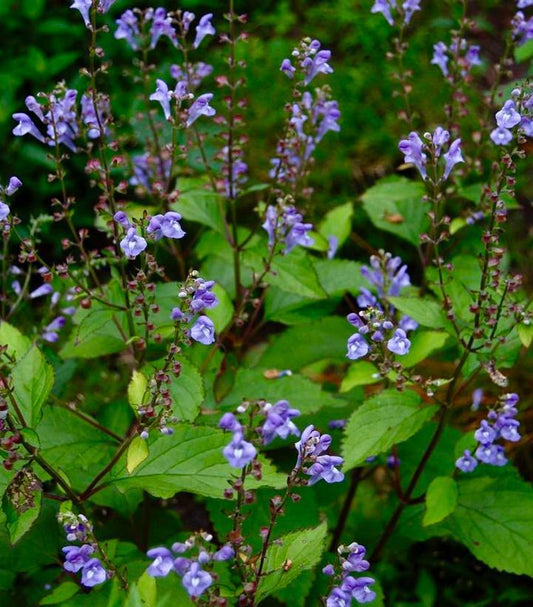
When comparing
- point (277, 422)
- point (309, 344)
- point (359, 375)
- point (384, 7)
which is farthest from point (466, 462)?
point (384, 7)

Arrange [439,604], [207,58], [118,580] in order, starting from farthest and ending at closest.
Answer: [207,58]
[439,604]
[118,580]

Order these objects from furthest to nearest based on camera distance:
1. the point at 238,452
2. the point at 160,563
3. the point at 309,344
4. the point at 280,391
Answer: the point at 309,344 < the point at 280,391 < the point at 160,563 < the point at 238,452

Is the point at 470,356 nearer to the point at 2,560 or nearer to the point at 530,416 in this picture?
the point at 530,416

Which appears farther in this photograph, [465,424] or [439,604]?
[465,424]

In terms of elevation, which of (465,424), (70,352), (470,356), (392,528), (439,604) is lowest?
(439,604)

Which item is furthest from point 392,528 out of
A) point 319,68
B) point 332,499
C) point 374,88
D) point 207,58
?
point 207,58

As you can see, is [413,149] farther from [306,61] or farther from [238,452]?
Result: [238,452]

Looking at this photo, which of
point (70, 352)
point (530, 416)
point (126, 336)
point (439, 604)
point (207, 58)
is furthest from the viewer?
point (207, 58)
